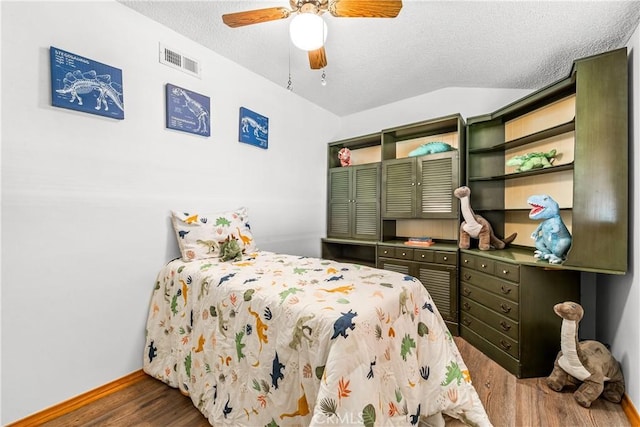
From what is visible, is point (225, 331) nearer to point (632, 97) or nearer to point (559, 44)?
point (632, 97)

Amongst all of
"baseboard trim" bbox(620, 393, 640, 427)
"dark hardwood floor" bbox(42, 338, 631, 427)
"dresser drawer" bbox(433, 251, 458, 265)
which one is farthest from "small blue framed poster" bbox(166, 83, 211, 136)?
"baseboard trim" bbox(620, 393, 640, 427)

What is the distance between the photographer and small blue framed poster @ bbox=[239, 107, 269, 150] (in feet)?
8.49

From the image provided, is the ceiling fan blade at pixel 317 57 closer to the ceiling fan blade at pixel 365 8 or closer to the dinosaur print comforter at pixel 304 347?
the ceiling fan blade at pixel 365 8

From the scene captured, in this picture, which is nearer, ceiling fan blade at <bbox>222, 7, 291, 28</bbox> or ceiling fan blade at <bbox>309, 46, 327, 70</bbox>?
ceiling fan blade at <bbox>222, 7, 291, 28</bbox>

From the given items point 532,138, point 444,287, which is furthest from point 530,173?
point 444,287

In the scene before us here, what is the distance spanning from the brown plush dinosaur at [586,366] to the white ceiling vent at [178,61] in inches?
122

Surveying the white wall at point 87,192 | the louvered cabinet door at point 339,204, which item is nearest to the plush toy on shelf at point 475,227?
the louvered cabinet door at point 339,204

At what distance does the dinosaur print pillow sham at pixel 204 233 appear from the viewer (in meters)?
2.00

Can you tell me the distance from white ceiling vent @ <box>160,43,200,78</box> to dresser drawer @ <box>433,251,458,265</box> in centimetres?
266

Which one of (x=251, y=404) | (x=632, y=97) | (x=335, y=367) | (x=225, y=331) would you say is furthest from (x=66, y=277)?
(x=632, y=97)

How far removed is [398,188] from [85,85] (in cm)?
272

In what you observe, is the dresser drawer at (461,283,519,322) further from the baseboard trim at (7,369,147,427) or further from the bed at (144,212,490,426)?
the baseboard trim at (7,369,147,427)

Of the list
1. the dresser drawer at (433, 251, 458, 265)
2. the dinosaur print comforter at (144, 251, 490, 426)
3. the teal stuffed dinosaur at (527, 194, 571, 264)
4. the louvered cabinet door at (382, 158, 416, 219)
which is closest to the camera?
the dinosaur print comforter at (144, 251, 490, 426)

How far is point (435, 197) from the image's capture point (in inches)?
109
